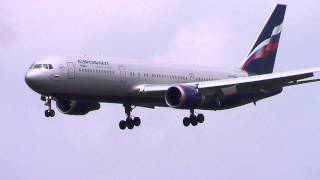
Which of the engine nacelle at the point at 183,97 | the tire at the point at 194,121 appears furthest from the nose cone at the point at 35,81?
the tire at the point at 194,121

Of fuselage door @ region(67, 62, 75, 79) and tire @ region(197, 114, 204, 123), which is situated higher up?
fuselage door @ region(67, 62, 75, 79)

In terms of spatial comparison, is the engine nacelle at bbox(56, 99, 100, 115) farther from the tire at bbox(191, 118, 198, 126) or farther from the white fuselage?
the tire at bbox(191, 118, 198, 126)

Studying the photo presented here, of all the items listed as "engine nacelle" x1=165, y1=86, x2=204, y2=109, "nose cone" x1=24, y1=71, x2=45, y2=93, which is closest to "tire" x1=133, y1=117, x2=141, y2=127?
"engine nacelle" x1=165, y1=86, x2=204, y2=109

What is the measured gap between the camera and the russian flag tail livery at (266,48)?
124 metres

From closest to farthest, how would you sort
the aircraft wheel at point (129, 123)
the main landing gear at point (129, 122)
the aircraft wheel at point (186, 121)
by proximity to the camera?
the aircraft wheel at point (186, 121)
the main landing gear at point (129, 122)
the aircraft wheel at point (129, 123)

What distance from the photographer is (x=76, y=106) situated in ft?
375

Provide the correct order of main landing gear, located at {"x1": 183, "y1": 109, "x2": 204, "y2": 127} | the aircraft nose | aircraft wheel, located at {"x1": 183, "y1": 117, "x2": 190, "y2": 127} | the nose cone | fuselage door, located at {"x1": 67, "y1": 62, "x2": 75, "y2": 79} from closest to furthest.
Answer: the nose cone < the aircraft nose < fuselage door, located at {"x1": 67, "y1": 62, "x2": 75, "y2": 79} < main landing gear, located at {"x1": 183, "y1": 109, "x2": 204, "y2": 127} < aircraft wheel, located at {"x1": 183, "y1": 117, "x2": 190, "y2": 127}

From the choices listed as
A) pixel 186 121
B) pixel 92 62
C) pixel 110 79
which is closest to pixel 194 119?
pixel 186 121

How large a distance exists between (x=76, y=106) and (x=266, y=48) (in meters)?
20.9

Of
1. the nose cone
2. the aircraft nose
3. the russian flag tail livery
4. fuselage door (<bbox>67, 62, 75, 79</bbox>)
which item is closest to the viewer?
the nose cone

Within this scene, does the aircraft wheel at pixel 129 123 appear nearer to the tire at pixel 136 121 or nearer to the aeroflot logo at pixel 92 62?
the tire at pixel 136 121

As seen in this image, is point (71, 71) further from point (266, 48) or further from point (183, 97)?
point (266, 48)

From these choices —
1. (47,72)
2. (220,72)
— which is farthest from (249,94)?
(47,72)

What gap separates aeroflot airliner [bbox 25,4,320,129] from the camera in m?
105
